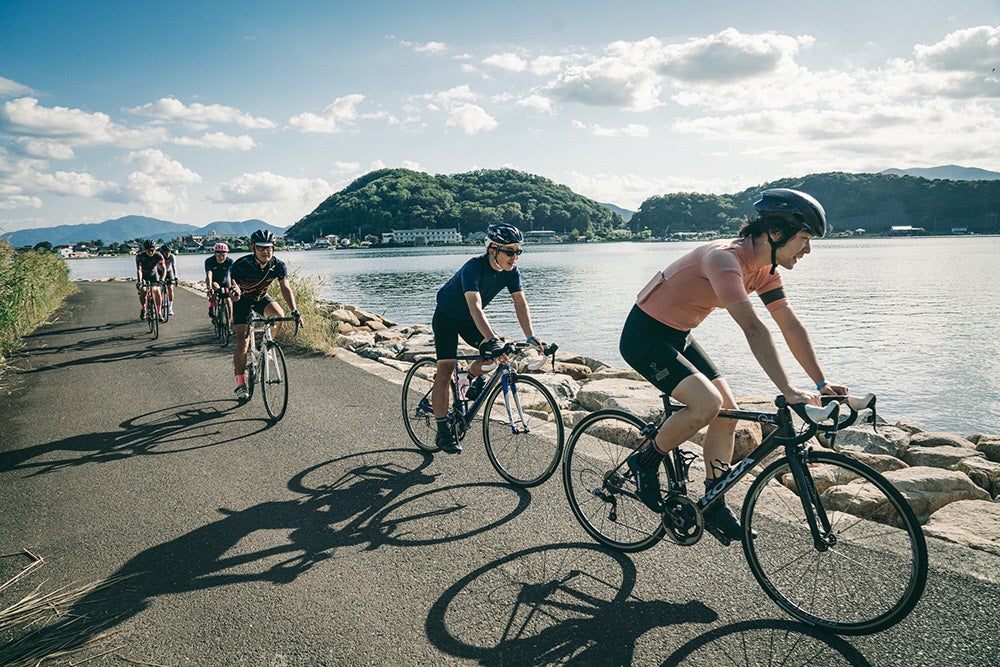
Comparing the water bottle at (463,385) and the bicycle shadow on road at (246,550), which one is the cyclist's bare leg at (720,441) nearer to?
the bicycle shadow on road at (246,550)

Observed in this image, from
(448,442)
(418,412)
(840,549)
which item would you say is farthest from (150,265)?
(840,549)

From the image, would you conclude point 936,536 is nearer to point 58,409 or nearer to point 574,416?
point 574,416

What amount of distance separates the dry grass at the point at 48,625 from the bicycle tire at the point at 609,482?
2.92 meters

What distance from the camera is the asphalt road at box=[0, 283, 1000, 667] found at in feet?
10.1

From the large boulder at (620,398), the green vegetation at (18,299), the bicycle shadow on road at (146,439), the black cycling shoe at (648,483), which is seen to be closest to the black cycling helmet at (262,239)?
the bicycle shadow on road at (146,439)

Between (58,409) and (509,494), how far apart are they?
6951mm

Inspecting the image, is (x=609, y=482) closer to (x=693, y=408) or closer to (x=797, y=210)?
(x=693, y=408)

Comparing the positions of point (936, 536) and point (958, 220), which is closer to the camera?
point (936, 536)

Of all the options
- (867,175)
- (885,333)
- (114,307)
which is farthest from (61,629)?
(867,175)

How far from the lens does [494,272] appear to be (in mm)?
5359

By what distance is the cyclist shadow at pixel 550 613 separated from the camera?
121 inches

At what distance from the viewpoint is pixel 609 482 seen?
4.22 m

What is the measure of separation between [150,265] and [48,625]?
14.4 metres

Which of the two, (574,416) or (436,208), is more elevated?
(436,208)
